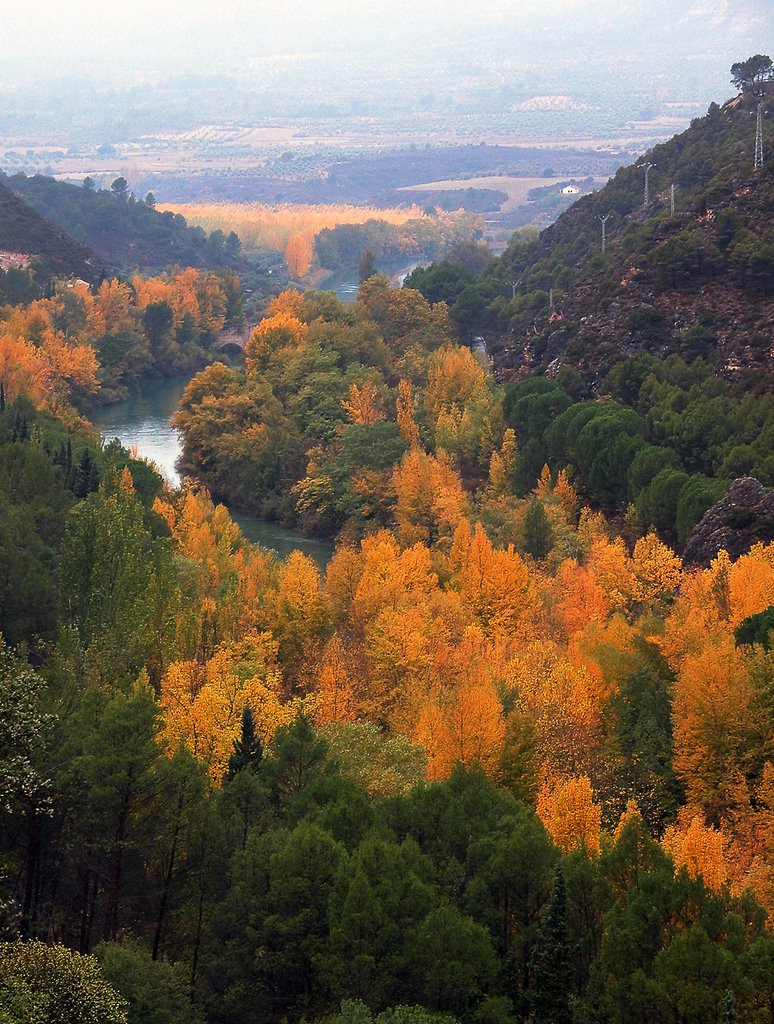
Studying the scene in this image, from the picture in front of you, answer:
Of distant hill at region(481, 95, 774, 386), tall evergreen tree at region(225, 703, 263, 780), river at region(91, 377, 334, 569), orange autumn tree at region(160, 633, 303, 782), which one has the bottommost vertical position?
river at region(91, 377, 334, 569)

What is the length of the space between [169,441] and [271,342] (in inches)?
358

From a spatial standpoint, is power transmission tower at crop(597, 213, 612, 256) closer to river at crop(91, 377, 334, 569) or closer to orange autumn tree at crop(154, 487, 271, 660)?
river at crop(91, 377, 334, 569)

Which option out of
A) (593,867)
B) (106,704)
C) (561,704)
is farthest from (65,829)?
(561,704)

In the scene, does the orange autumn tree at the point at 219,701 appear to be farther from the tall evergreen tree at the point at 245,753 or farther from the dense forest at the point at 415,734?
the tall evergreen tree at the point at 245,753

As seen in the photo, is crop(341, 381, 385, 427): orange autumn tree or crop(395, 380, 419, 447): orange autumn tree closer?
crop(395, 380, 419, 447): orange autumn tree

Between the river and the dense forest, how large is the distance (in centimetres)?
257

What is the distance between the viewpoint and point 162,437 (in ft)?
359

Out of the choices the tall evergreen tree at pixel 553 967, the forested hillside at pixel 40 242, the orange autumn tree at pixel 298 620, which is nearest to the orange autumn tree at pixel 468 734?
the tall evergreen tree at pixel 553 967

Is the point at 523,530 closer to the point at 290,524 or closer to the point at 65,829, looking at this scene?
the point at 290,524

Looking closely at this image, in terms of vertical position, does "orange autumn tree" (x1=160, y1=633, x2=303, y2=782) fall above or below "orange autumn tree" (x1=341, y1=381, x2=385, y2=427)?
above

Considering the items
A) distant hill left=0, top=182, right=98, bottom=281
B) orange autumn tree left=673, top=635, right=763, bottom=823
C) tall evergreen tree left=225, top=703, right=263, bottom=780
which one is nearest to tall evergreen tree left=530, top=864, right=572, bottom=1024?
tall evergreen tree left=225, top=703, right=263, bottom=780

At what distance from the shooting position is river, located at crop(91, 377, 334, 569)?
8419cm

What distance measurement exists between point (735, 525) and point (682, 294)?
31271mm

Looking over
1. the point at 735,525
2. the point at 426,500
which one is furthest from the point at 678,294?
the point at 735,525
